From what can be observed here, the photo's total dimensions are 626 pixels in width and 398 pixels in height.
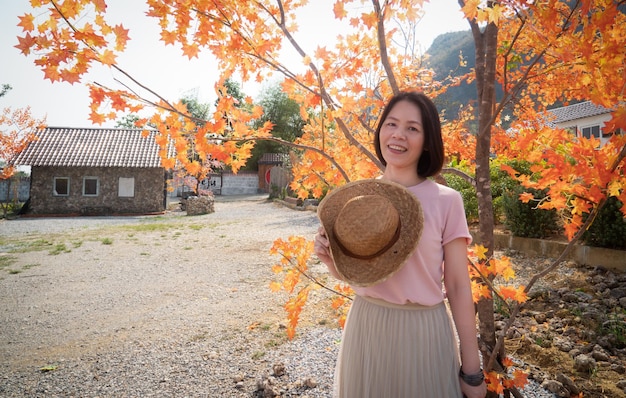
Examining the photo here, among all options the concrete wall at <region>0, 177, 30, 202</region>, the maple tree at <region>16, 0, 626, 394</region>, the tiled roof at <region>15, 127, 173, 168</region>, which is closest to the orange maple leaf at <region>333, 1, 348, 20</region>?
the maple tree at <region>16, 0, 626, 394</region>

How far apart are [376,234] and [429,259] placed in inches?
11.5

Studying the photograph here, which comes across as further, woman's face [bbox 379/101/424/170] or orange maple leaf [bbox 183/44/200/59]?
orange maple leaf [bbox 183/44/200/59]

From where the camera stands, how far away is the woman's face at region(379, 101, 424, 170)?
1.58 m

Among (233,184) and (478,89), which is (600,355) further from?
(233,184)

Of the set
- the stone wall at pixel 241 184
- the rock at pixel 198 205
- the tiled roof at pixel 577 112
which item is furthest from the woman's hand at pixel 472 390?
the stone wall at pixel 241 184

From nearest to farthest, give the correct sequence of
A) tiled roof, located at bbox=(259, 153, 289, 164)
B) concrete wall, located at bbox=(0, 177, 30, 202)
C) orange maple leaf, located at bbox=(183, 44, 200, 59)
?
orange maple leaf, located at bbox=(183, 44, 200, 59) → concrete wall, located at bbox=(0, 177, 30, 202) → tiled roof, located at bbox=(259, 153, 289, 164)

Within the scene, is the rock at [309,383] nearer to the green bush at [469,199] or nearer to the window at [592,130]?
the green bush at [469,199]

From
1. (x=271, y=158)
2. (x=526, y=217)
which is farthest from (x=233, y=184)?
(x=526, y=217)

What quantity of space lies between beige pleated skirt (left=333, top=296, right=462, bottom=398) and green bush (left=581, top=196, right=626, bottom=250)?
5.11 meters

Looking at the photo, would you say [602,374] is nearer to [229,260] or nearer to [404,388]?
[404,388]

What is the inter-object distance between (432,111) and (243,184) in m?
34.1

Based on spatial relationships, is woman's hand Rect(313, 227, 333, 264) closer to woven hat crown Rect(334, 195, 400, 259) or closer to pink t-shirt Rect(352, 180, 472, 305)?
woven hat crown Rect(334, 195, 400, 259)

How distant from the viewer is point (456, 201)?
1518mm

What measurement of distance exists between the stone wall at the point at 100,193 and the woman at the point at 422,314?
2019 centimetres
